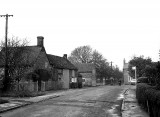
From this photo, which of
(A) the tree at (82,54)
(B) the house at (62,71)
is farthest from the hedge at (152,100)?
(A) the tree at (82,54)

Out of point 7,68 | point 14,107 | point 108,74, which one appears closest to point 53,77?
point 7,68

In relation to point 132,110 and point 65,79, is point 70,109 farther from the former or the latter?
point 65,79

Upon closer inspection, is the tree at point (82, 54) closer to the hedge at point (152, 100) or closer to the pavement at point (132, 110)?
the pavement at point (132, 110)

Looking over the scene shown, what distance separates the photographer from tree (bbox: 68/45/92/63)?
275ft

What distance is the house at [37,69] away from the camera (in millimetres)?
28781

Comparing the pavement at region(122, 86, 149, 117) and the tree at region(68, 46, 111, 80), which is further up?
the tree at region(68, 46, 111, 80)

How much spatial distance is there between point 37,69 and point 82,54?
51304 mm

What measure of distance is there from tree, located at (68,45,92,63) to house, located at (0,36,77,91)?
36986mm

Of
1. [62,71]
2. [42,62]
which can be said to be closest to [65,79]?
[62,71]

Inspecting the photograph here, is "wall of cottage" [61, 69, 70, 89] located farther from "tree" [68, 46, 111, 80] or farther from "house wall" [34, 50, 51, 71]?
"tree" [68, 46, 111, 80]

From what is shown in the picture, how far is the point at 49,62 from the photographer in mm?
39375

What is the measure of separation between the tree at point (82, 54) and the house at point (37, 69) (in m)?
37.0

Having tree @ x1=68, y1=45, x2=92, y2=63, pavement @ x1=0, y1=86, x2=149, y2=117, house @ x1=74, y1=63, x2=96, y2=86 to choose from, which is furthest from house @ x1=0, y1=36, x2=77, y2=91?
tree @ x1=68, y1=45, x2=92, y2=63

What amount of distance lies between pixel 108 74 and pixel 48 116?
7260 centimetres
